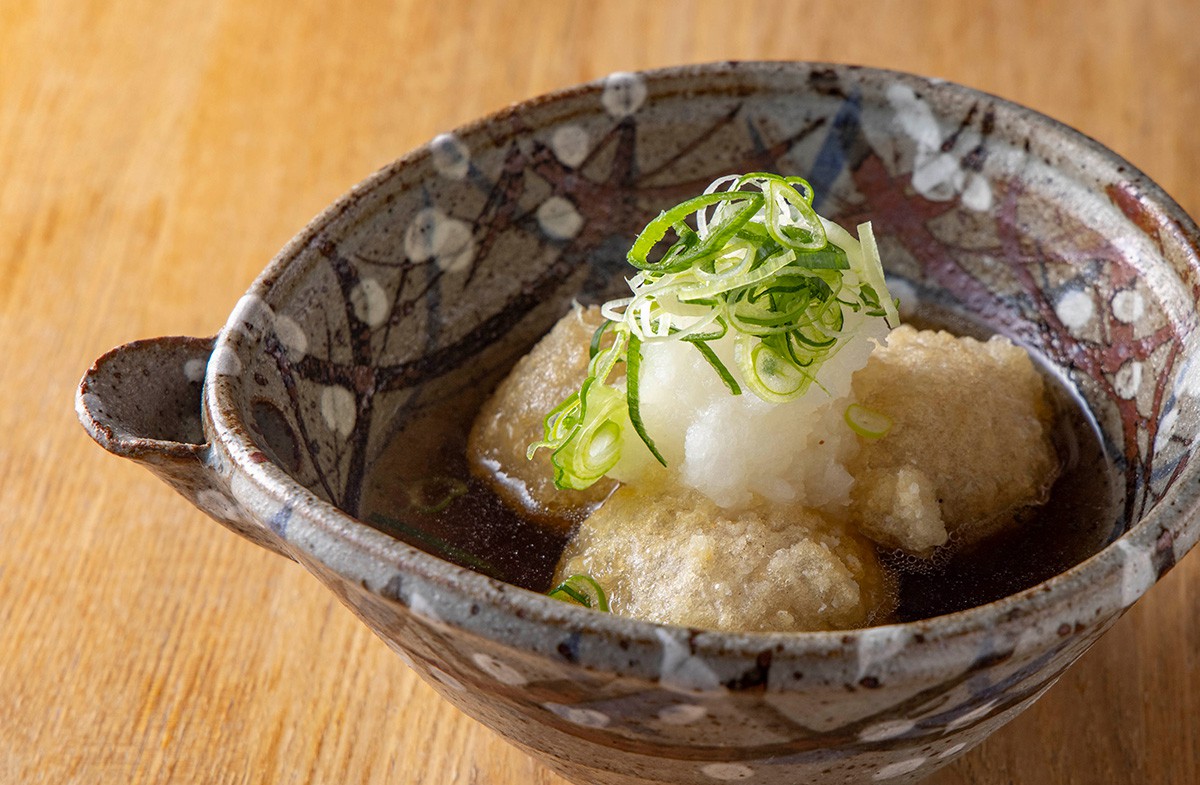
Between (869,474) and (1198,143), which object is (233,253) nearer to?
(869,474)

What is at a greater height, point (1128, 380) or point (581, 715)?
point (1128, 380)

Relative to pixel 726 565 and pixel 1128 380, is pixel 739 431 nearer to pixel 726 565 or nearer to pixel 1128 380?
pixel 726 565

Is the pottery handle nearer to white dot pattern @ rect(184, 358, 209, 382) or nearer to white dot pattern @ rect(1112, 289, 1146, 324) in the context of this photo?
white dot pattern @ rect(184, 358, 209, 382)

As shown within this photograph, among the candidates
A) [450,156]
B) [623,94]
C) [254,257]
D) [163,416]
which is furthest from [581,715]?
[254,257]

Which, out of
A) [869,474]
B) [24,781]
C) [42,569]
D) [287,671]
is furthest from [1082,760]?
[42,569]

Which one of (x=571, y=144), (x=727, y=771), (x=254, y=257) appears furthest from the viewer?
(x=254, y=257)
